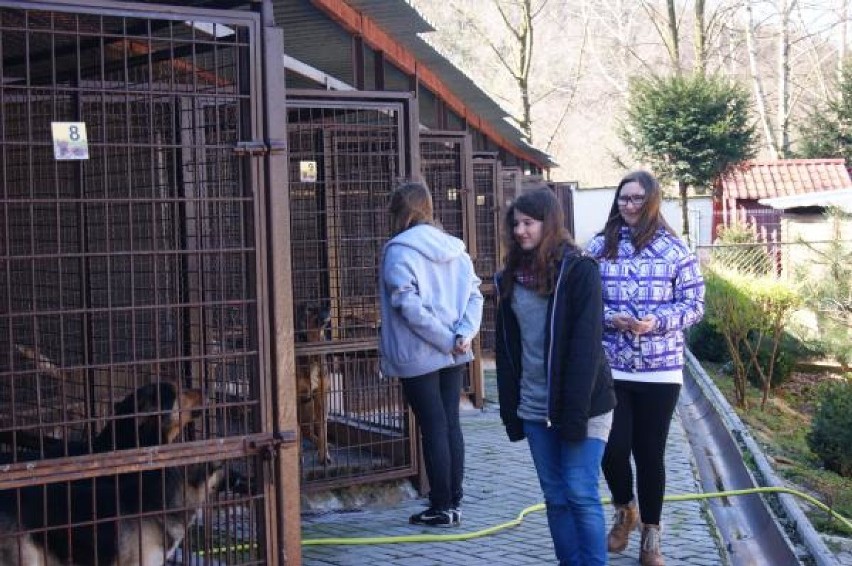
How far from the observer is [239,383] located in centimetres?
561

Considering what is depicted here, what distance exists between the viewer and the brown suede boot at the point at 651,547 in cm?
650

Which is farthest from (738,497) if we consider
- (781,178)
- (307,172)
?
(781,178)

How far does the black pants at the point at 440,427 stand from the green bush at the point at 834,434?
19.3 feet

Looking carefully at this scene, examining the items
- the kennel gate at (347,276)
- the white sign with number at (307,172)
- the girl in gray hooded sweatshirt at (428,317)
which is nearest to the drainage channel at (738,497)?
the girl in gray hooded sweatshirt at (428,317)

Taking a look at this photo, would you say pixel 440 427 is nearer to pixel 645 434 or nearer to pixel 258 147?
pixel 645 434

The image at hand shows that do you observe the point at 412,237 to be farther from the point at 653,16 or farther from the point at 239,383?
the point at 653,16

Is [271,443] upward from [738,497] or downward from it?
upward

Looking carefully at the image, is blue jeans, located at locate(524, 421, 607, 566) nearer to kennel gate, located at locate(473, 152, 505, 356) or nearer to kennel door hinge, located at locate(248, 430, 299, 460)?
kennel door hinge, located at locate(248, 430, 299, 460)

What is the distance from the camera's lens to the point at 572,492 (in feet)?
18.5

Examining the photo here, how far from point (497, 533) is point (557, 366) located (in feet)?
7.39

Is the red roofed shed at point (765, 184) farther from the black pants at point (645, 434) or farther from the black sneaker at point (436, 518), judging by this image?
the black pants at point (645, 434)

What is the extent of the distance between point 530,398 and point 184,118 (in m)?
2.73

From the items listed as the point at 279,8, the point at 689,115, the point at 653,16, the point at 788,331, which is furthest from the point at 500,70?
the point at 279,8

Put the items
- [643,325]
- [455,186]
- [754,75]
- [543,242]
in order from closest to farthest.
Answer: [543,242] → [643,325] → [455,186] → [754,75]
